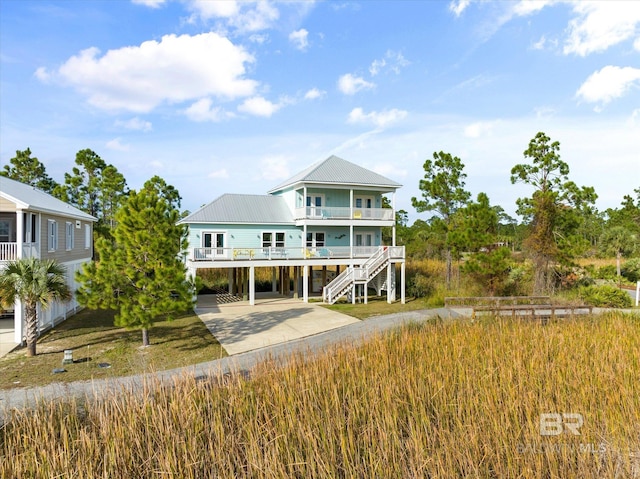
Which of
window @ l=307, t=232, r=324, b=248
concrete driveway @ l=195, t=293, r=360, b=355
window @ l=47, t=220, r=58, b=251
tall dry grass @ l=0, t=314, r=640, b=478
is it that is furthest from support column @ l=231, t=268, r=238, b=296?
tall dry grass @ l=0, t=314, r=640, b=478

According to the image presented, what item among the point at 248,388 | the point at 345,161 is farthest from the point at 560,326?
the point at 345,161

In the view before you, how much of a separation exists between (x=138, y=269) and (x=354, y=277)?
45.6ft

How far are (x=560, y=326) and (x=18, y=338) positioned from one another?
64.1 feet

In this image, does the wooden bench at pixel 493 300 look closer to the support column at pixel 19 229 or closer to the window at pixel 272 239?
the window at pixel 272 239

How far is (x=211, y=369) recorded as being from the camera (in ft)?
36.1

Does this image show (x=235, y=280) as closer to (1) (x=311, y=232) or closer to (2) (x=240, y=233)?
(2) (x=240, y=233)

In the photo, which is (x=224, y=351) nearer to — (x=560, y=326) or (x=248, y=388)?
(x=248, y=388)

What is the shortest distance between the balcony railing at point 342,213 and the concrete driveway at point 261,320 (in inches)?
224

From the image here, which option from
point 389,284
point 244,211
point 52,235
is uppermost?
point 244,211

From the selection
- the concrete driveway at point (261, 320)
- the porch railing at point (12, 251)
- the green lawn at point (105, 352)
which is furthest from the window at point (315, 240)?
the porch railing at point (12, 251)

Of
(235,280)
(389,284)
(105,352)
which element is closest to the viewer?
(105,352)

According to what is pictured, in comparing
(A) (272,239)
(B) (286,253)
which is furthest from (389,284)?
(A) (272,239)

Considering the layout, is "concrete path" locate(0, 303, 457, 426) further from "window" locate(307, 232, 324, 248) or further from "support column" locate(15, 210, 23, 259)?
"window" locate(307, 232, 324, 248)

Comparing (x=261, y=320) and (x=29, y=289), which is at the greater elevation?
(x=29, y=289)
